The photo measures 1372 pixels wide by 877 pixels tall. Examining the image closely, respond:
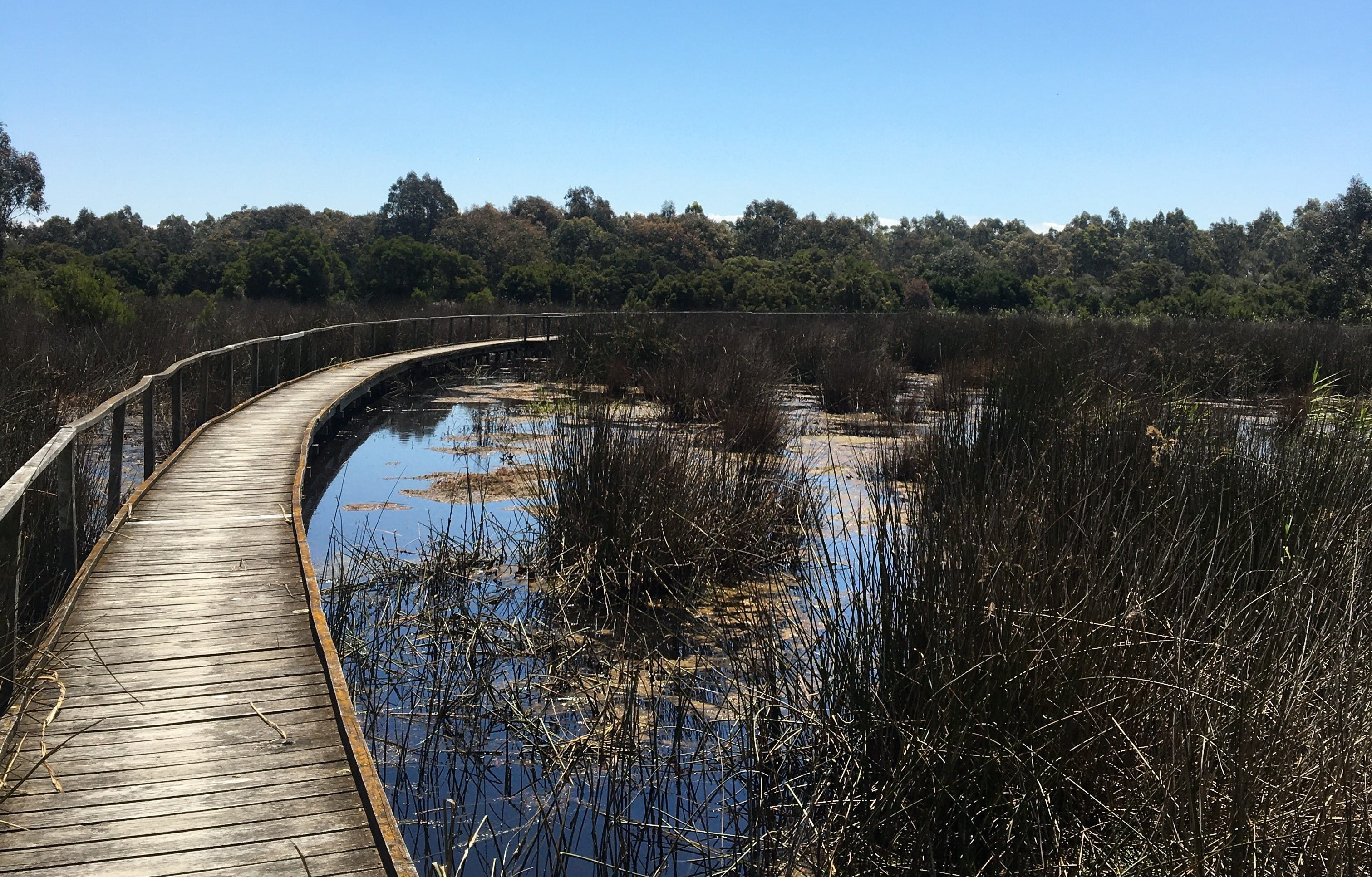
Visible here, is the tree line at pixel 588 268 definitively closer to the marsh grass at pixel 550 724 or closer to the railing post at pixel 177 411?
the railing post at pixel 177 411

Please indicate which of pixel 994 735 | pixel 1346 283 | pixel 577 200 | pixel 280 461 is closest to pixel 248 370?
pixel 280 461

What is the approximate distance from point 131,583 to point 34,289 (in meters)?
13.7

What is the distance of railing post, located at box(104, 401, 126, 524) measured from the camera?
555 centimetres

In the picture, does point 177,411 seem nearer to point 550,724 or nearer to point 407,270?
point 550,724

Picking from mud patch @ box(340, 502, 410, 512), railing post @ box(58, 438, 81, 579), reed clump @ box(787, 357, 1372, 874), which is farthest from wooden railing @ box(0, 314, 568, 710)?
reed clump @ box(787, 357, 1372, 874)

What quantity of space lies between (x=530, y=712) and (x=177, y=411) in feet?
16.4

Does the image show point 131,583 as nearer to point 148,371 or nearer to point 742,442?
point 742,442

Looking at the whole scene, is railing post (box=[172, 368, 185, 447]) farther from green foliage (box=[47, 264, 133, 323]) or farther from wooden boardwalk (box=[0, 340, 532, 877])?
green foliage (box=[47, 264, 133, 323])

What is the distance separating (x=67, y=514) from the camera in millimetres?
4531

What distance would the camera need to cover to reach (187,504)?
6.03 m

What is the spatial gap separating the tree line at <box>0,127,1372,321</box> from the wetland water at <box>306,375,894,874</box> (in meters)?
10.7

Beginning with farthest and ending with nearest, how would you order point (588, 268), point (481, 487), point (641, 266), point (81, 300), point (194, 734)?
point (641, 266) < point (588, 268) < point (81, 300) < point (481, 487) < point (194, 734)

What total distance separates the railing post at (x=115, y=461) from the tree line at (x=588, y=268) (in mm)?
9204

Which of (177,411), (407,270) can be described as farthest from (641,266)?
(177,411)
